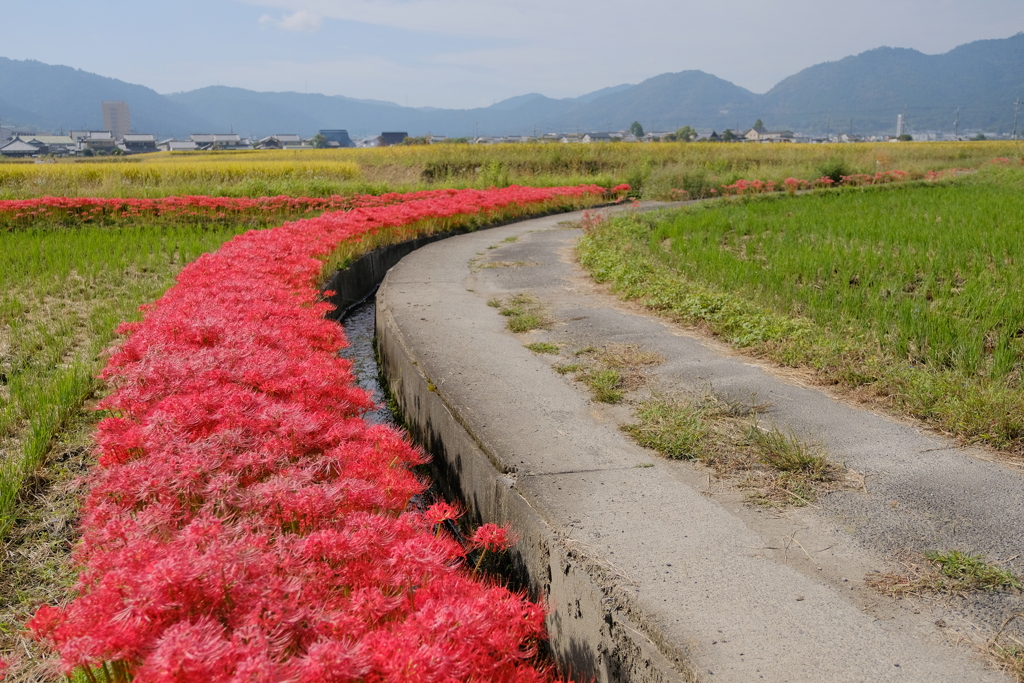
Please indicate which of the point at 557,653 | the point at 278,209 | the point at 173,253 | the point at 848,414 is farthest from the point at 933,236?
the point at 278,209

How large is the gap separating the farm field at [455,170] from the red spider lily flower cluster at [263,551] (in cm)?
1467

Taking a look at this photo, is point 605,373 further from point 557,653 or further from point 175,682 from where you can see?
point 175,682

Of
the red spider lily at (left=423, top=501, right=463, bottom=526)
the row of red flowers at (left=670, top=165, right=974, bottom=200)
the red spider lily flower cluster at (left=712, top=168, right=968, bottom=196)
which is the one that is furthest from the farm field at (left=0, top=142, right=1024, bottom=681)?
the red spider lily at (left=423, top=501, right=463, bottom=526)

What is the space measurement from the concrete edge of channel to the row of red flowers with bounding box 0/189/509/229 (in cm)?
1029

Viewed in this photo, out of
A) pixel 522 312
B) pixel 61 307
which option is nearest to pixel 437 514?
pixel 522 312

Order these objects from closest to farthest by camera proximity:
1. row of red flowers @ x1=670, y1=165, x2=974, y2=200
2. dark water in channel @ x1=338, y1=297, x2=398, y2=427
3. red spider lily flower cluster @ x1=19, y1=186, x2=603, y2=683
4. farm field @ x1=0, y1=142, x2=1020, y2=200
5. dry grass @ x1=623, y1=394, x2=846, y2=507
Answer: red spider lily flower cluster @ x1=19, y1=186, x2=603, y2=683 → dry grass @ x1=623, y1=394, x2=846, y2=507 → dark water in channel @ x1=338, y1=297, x2=398, y2=427 → farm field @ x1=0, y1=142, x2=1020, y2=200 → row of red flowers @ x1=670, y1=165, x2=974, y2=200

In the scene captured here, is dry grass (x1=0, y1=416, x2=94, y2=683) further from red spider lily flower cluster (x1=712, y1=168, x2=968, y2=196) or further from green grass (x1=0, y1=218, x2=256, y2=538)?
red spider lily flower cluster (x1=712, y1=168, x2=968, y2=196)

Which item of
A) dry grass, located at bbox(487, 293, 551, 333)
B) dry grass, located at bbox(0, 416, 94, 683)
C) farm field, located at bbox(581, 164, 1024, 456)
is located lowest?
dry grass, located at bbox(0, 416, 94, 683)

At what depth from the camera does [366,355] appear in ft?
23.9

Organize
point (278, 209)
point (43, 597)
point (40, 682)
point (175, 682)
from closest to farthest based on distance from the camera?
point (175, 682), point (40, 682), point (43, 597), point (278, 209)

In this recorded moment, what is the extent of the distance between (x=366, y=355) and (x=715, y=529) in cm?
518

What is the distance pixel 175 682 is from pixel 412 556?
625 millimetres

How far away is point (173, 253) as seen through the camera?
1020 centimetres

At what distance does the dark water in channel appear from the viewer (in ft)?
18.5
